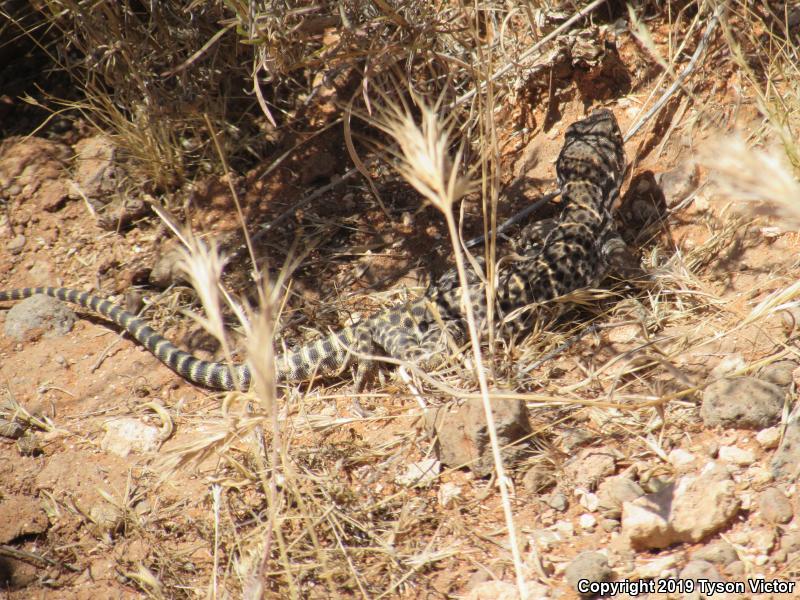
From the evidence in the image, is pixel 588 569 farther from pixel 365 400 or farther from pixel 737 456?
pixel 365 400

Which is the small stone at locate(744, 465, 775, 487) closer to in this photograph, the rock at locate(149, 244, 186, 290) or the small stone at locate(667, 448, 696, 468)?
the small stone at locate(667, 448, 696, 468)

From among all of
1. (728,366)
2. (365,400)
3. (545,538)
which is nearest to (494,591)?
(545,538)

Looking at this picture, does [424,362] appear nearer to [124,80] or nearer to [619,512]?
[619,512]

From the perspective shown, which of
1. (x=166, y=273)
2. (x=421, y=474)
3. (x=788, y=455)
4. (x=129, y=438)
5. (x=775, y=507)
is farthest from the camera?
(x=166, y=273)

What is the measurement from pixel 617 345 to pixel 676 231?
0.96 metres

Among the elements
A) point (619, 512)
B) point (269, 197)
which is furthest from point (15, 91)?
point (619, 512)

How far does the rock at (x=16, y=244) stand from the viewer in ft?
17.3

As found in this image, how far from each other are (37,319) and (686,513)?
416 cm

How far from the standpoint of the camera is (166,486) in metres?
3.59

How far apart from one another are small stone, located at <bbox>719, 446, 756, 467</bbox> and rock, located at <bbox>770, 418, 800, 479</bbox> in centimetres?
8

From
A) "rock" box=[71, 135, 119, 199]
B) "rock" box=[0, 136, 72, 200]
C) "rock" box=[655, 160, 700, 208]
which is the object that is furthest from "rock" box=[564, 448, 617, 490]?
"rock" box=[0, 136, 72, 200]

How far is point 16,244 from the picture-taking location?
5293 millimetres

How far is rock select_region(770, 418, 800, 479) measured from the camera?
8.44 feet

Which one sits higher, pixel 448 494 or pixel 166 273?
pixel 448 494
